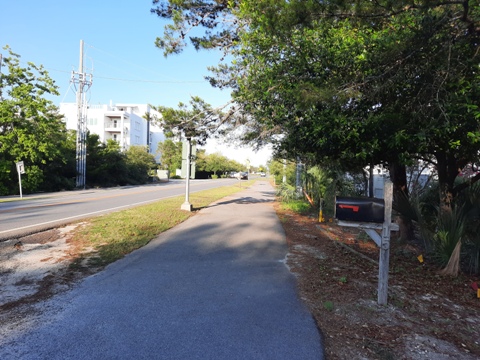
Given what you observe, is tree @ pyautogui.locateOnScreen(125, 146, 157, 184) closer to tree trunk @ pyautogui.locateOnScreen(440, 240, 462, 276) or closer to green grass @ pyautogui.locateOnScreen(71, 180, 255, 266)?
green grass @ pyautogui.locateOnScreen(71, 180, 255, 266)

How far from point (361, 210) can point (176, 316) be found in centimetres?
262

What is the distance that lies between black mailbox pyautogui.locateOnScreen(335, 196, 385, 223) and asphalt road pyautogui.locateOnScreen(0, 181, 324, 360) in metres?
1.32

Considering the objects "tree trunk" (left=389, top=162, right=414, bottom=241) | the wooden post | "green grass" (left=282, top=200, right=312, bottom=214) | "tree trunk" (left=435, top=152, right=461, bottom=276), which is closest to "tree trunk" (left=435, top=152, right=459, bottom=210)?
"tree trunk" (left=435, top=152, right=461, bottom=276)

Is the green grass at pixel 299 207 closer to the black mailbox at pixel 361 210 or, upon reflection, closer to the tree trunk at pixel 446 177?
the tree trunk at pixel 446 177

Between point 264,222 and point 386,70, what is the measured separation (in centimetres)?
716

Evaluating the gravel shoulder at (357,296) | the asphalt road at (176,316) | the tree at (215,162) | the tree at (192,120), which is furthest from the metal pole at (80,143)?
the tree at (215,162)

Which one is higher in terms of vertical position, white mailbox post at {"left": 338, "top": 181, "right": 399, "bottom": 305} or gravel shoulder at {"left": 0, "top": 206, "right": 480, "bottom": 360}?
white mailbox post at {"left": 338, "top": 181, "right": 399, "bottom": 305}

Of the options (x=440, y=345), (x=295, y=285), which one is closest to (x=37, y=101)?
(x=295, y=285)

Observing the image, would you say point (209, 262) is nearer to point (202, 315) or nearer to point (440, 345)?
point (202, 315)

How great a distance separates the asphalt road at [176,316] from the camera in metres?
3.03

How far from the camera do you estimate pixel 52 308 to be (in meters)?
3.90

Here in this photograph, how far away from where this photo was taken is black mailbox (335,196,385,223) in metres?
4.12

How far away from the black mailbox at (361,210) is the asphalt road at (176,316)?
1.32 meters

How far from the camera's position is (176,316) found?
374 cm
